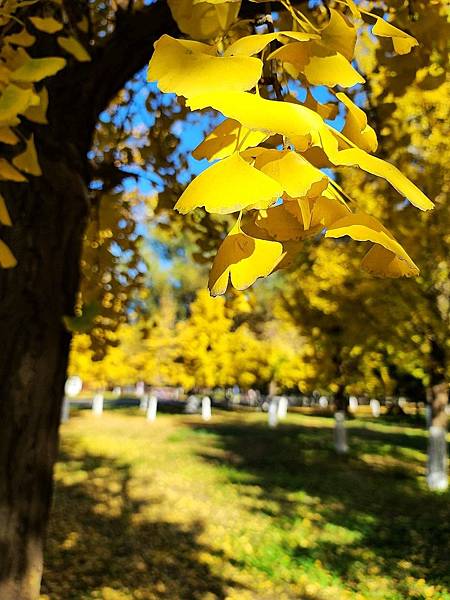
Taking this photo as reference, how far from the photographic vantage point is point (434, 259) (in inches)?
270

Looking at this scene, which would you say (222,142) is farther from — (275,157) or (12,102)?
(12,102)

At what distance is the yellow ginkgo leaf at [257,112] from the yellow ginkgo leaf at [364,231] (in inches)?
3.6

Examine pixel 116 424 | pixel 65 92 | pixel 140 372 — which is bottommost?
pixel 116 424

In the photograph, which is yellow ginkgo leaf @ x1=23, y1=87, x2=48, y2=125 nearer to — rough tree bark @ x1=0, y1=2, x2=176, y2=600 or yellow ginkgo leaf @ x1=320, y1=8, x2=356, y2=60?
yellow ginkgo leaf @ x1=320, y1=8, x2=356, y2=60

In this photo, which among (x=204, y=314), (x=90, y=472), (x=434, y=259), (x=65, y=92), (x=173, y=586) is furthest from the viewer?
(x=204, y=314)

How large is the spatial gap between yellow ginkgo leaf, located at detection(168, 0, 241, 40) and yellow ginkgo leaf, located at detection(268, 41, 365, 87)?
0.19 meters

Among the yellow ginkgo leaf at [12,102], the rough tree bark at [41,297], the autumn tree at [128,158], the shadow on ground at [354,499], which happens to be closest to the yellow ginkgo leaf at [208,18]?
the autumn tree at [128,158]

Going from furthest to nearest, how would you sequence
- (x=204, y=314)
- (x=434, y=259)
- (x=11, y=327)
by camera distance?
(x=204, y=314)
(x=434, y=259)
(x=11, y=327)

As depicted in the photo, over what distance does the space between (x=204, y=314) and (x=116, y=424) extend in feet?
24.8

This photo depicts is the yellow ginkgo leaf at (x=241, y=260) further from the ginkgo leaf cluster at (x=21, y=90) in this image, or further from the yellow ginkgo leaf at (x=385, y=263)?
the ginkgo leaf cluster at (x=21, y=90)

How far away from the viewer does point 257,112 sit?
45cm

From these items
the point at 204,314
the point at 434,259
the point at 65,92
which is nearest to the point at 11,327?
the point at 65,92

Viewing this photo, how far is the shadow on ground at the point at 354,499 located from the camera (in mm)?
5512

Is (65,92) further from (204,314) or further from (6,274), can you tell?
(204,314)
